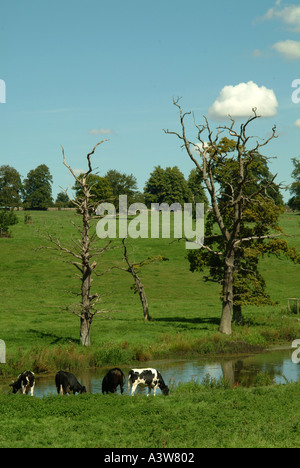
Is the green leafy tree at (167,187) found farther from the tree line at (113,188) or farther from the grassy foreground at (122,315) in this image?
the grassy foreground at (122,315)

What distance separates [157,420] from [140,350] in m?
14.5

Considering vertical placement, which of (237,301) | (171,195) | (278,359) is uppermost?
(171,195)

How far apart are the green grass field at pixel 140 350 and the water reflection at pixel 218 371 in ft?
4.86

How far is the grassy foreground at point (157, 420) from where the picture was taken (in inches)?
654

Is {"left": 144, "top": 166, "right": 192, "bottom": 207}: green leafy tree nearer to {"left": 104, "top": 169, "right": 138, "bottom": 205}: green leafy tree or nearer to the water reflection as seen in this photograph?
{"left": 104, "top": 169, "right": 138, "bottom": 205}: green leafy tree

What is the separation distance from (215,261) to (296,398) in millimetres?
21204

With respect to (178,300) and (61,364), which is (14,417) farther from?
(178,300)

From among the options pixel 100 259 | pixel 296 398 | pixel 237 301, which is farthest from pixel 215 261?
pixel 100 259

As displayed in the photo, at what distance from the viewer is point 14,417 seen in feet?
62.7

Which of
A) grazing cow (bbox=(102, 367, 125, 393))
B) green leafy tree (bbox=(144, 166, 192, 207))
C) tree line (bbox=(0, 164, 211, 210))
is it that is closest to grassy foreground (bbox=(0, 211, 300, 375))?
grazing cow (bbox=(102, 367, 125, 393))

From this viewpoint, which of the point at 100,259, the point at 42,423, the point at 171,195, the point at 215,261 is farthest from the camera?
the point at 171,195

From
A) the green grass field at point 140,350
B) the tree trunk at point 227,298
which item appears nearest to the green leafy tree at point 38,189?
the green grass field at point 140,350

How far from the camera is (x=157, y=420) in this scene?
1867 centimetres

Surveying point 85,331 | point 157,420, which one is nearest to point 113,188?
point 85,331
